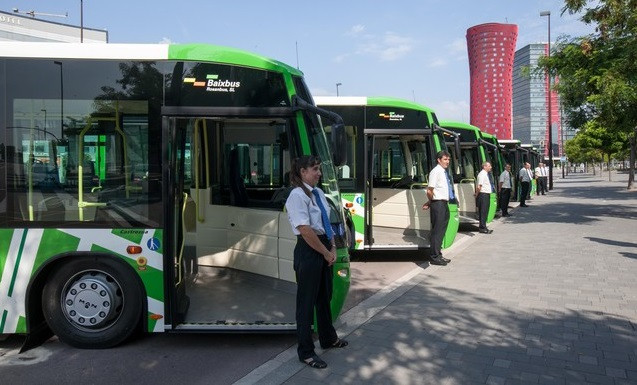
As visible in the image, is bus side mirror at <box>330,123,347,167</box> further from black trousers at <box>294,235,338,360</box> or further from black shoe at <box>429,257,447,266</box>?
black shoe at <box>429,257,447,266</box>

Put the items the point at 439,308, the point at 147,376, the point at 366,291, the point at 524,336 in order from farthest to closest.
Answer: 1. the point at 366,291
2. the point at 439,308
3. the point at 524,336
4. the point at 147,376

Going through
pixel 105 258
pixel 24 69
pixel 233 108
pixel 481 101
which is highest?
pixel 481 101

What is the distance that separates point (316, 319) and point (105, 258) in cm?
200

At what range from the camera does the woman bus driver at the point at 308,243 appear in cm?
420

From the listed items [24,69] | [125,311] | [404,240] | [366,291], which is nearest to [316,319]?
[125,311]

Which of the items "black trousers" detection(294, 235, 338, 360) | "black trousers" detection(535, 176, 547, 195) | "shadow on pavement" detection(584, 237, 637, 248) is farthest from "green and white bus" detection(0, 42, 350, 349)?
"black trousers" detection(535, 176, 547, 195)

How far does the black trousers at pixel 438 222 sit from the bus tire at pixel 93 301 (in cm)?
523

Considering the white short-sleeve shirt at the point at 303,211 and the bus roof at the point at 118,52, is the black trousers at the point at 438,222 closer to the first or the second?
the white short-sleeve shirt at the point at 303,211

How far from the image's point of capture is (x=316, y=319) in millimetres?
4746

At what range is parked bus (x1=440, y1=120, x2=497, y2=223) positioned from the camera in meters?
14.4

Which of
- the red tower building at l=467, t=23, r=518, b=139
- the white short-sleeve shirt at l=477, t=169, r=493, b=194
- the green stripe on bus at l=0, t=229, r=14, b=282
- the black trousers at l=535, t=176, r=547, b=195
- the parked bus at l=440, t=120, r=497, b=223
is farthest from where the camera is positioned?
the red tower building at l=467, t=23, r=518, b=139

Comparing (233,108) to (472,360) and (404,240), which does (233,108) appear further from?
(404,240)

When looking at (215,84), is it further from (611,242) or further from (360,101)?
(611,242)

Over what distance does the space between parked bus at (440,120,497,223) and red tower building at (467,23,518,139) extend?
45.1m
